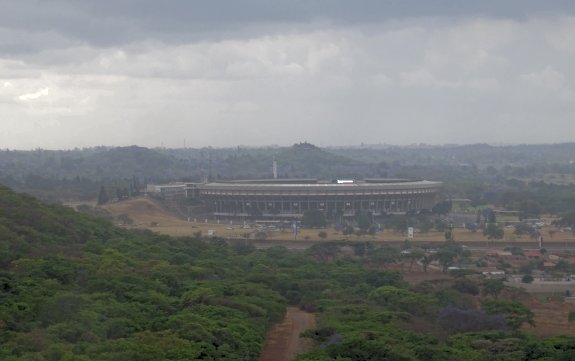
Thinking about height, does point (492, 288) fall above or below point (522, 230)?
above

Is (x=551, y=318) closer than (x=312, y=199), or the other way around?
(x=551, y=318)

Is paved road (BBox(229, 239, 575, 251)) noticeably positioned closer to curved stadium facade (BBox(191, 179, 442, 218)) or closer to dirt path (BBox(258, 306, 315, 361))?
curved stadium facade (BBox(191, 179, 442, 218))

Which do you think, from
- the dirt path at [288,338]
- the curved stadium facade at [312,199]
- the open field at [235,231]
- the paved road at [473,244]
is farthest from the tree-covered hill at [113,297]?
the curved stadium facade at [312,199]

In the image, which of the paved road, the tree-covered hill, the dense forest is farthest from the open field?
the tree-covered hill

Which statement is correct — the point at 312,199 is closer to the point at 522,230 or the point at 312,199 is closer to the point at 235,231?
the point at 235,231

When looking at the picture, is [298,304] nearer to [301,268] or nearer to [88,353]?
[301,268]

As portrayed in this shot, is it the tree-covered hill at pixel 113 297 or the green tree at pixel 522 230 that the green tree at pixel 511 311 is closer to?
the tree-covered hill at pixel 113 297

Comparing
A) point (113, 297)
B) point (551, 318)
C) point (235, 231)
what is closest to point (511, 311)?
point (551, 318)
